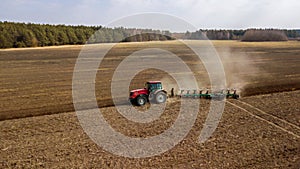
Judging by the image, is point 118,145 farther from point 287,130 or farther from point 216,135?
point 287,130

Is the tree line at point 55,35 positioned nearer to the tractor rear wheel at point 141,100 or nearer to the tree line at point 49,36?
the tree line at point 49,36

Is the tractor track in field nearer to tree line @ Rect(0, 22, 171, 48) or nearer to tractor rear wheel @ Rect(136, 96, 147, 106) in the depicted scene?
tractor rear wheel @ Rect(136, 96, 147, 106)

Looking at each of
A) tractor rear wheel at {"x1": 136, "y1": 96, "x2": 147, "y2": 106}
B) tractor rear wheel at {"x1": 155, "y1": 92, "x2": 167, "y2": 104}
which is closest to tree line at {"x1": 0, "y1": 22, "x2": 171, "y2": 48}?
tractor rear wheel at {"x1": 136, "y1": 96, "x2": 147, "y2": 106}

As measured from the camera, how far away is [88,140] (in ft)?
44.5

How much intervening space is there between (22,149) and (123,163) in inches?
181

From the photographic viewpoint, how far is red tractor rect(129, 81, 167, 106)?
755 inches

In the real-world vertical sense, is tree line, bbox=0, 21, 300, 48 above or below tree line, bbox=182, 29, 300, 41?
below

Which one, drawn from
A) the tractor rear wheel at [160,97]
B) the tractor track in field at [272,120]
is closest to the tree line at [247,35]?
the tractor rear wheel at [160,97]

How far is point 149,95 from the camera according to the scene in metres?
19.5

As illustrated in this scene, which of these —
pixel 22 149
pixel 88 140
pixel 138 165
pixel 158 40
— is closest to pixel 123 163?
pixel 138 165

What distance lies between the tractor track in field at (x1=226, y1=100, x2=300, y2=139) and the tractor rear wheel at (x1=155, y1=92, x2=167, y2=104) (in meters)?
4.42

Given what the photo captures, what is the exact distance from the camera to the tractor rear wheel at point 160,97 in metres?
19.3

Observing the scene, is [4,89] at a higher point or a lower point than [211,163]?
higher

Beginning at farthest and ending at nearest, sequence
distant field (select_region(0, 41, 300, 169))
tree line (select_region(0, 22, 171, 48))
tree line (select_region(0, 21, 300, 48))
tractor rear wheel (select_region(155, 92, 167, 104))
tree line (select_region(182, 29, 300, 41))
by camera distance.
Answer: tree line (select_region(182, 29, 300, 41)) < tree line (select_region(0, 21, 300, 48)) < tree line (select_region(0, 22, 171, 48)) < tractor rear wheel (select_region(155, 92, 167, 104)) < distant field (select_region(0, 41, 300, 169))
